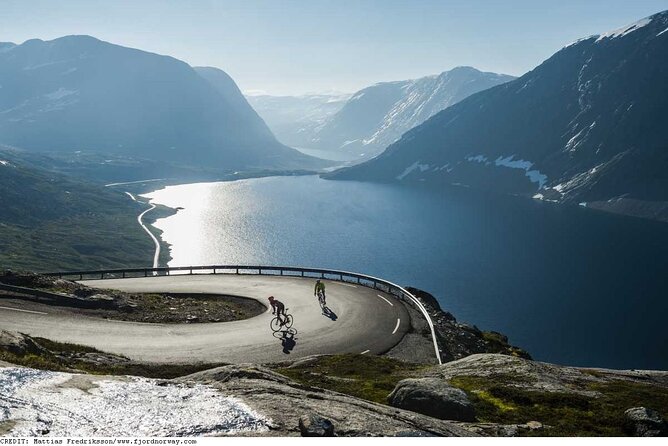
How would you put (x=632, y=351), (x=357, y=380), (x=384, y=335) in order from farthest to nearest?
(x=632, y=351) → (x=384, y=335) → (x=357, y=380)

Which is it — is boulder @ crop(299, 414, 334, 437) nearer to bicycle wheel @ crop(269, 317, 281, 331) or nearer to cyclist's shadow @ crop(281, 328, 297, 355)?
cyclist's shadow @ crop(281, 328, 297, 355)

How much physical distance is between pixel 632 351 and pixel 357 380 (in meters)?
78.4

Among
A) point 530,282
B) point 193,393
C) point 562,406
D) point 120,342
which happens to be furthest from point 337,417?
point 530,282

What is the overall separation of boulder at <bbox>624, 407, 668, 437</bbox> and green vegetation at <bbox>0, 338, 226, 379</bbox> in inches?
643

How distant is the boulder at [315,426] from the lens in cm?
1142

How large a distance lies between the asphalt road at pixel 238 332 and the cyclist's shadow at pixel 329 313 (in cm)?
7

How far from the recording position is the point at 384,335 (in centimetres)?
3225

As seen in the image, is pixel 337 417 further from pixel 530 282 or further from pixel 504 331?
pixel 530 282

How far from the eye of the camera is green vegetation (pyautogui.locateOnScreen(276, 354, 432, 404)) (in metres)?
19.3

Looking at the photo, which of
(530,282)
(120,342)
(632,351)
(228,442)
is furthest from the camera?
(530,282)

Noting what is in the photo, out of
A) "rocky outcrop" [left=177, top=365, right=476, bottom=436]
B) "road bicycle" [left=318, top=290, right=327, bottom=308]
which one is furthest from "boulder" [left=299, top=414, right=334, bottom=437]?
"road bicycle" [left=318, top=290, right=327, bottom=308]

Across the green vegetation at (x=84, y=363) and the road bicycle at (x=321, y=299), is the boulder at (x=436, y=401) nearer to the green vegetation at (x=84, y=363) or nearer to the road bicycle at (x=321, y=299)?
the green vegetation at (x=84, y=363)

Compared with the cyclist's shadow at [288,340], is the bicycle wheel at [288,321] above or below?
above

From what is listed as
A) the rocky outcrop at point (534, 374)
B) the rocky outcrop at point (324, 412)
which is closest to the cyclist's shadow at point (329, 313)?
the rocky outcrop at point (534, 374)
